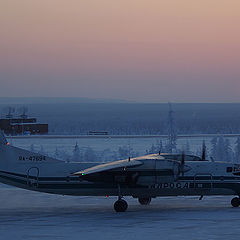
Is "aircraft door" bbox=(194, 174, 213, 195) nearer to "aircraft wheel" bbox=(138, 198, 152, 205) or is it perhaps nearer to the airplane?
the airplane

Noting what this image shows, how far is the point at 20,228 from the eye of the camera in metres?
21.9

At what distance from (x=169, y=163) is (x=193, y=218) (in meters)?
3.42

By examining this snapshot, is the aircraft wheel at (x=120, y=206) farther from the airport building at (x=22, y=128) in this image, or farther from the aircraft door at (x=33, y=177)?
the airport building at (x=22, y=128)

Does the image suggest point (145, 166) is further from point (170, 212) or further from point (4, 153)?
point (4, 153)

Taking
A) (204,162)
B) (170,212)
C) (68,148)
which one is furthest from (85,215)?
(68,148)

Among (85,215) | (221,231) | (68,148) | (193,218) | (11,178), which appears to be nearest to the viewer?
(221,231)

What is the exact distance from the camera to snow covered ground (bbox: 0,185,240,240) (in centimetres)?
2023

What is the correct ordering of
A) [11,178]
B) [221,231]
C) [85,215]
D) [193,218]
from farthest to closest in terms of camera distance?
[11,178], [85,215], [193,218], [221,231]

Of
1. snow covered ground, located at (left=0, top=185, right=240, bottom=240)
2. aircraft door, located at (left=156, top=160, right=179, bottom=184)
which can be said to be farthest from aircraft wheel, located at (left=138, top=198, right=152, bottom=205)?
aircraft door, located at (left=156, top=160, right=179, bottom=184)

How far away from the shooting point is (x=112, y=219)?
24344mm

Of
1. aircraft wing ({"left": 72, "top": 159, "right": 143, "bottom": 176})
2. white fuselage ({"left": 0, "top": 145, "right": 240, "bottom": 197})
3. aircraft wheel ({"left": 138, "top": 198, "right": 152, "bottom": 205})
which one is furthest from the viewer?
aircraft wheel ({"left": 138, "top": 198, "right": 152, "bottom": 205})

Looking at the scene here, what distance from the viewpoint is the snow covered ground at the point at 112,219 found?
20.2 metres

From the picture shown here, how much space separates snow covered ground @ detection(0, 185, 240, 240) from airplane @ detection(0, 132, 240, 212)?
3.29 ft

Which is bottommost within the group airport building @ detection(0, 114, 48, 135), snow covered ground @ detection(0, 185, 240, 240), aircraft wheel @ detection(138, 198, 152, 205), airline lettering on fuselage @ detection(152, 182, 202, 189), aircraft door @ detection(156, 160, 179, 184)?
snow covered ground @ detection(0, 185, 240, 240)
